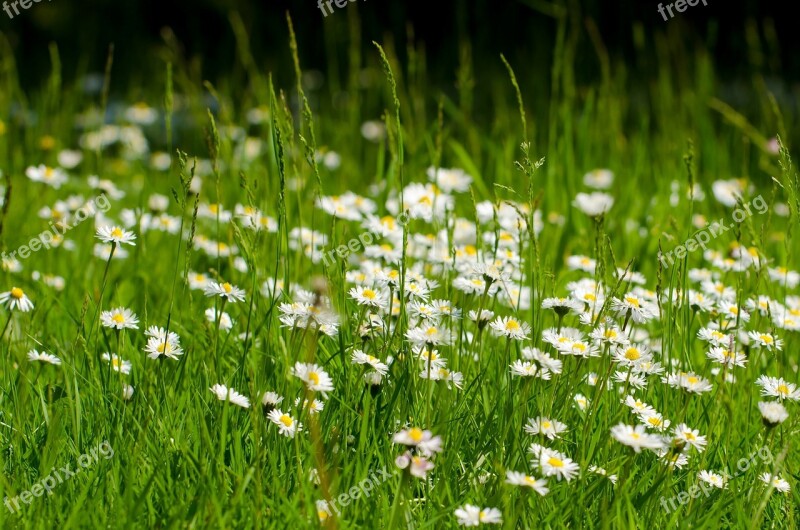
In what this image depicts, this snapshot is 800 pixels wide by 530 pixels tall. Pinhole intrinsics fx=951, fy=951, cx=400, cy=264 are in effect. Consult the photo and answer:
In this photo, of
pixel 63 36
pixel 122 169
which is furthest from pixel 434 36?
pixel 122 169

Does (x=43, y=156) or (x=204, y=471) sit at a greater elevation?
(x=43, y=156)

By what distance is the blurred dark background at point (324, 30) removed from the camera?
580 centimetres

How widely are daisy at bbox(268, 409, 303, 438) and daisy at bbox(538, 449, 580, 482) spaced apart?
0.39 metres

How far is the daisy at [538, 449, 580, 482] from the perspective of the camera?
1.40 m

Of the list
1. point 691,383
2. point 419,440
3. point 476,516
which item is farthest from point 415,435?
point 691,383

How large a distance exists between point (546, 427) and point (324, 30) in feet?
15.4

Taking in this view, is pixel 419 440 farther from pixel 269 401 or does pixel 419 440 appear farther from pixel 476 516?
pixel 269 401

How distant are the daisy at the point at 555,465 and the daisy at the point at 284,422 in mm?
388

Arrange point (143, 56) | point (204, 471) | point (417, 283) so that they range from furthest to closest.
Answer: point (143, 56) < point (417, 283) < point (204, 471)

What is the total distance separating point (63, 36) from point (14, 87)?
287 centimetres

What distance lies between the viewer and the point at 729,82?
5906 millimetres

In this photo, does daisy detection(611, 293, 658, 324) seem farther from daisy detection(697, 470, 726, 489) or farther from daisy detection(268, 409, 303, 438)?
daisy detection(268, 409, 303, 438)

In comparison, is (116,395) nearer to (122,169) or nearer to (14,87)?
(122,169)

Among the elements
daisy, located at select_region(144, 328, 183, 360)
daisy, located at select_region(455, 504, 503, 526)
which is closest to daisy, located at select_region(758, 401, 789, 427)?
daisy, located at select_region(455, 504, 503, 526)
